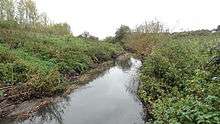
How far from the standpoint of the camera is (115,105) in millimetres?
12453

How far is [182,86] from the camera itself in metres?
9.75

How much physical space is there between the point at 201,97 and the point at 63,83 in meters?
9.29

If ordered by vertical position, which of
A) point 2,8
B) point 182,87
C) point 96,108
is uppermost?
point 2,8

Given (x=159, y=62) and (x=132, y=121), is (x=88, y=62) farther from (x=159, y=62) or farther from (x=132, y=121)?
(x=132, y=121)

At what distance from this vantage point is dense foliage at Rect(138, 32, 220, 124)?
6.05 m

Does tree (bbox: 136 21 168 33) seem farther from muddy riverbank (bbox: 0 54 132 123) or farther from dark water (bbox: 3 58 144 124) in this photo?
muddy riverbank (bbox: 0 54 132 123)

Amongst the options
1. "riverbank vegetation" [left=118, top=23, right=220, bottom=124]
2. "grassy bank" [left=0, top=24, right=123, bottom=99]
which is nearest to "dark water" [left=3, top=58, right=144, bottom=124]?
"riverbank vegetation" [left=118, top=23, right=220, bottom=124]

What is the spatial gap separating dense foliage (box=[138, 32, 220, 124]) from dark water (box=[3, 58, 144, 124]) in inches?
34.0

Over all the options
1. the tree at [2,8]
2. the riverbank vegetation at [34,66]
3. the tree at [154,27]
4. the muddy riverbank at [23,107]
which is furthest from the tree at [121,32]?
the muddy riverbank at [23,107]

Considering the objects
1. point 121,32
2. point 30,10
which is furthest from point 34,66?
point 121,32

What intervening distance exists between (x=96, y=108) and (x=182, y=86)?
359 centimetres

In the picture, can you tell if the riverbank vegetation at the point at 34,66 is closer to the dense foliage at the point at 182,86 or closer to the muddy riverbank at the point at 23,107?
the muddy riverbank at the point at 23,107

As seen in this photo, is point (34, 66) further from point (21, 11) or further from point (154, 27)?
point (21, 11)

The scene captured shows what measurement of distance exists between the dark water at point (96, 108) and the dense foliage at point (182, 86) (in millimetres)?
862
